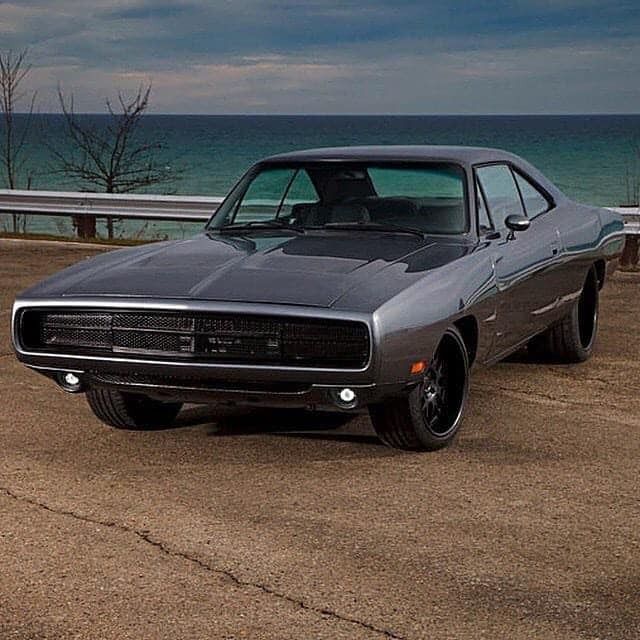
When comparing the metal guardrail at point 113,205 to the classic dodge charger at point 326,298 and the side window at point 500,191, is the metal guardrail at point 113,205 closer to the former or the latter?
the side window at point 500,191

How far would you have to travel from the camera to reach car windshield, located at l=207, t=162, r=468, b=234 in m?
7.07

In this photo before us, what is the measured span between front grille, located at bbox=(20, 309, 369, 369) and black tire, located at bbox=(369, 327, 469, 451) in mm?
450

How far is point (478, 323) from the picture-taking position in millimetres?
6574

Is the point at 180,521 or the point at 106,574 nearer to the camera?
the point at 106,574

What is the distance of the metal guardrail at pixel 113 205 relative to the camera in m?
16.1

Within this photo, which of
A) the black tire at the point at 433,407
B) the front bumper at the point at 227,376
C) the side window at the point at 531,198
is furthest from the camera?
the side window at the point at 531,198

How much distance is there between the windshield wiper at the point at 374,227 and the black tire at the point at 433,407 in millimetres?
803

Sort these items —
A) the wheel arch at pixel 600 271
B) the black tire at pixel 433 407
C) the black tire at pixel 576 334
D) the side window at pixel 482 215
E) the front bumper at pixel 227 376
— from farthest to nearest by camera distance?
the wheel arch at pixel 600 271 → the black tire at pixel 576 334 → the side window at pixel 482 215 → the black tire at pixel 433 407 → the front bumper at pixel 227 376

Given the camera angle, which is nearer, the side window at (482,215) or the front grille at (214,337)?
the front grille at (214,337)

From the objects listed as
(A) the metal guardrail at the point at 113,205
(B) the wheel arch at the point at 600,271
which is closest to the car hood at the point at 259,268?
(B) the wheel arch at the point at 600,271

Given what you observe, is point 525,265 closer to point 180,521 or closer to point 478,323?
point 478,323

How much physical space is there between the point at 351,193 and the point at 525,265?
3.35 feet

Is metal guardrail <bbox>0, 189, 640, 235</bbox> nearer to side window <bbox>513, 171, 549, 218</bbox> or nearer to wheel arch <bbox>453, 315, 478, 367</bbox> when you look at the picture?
side window <bbox>513, 171, 549, 218</bbox>

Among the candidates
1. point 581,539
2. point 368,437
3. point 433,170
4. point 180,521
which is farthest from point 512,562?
point 433,170
